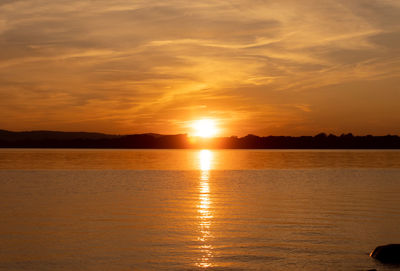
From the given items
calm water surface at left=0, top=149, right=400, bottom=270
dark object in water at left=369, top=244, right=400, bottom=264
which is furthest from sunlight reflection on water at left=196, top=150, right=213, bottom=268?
dark object in water at left=369, top=244, right=400, bottom=264

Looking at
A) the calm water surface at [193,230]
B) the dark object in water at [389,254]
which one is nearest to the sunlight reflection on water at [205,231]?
the calm water surface at [193,230]

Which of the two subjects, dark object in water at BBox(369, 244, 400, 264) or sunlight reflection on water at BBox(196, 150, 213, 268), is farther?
sunlight reflection on water at BBox(196, 150, 213, 268)

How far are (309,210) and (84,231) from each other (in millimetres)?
17940

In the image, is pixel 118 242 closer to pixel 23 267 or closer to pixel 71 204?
pixel 23 267

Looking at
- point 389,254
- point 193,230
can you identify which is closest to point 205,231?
point 193,230

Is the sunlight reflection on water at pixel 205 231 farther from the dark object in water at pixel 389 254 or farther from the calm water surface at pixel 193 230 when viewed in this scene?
the dark object in water at pixel 389 254

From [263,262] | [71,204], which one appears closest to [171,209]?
[71,204]

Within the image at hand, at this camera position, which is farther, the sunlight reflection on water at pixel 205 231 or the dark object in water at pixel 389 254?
the sunlight reflection on water at pixel 205 231

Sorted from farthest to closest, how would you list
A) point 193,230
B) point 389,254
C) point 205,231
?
point 193,230
point 205,231
point 389,254

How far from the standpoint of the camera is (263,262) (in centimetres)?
1983

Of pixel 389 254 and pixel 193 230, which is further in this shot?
pixel 193 230

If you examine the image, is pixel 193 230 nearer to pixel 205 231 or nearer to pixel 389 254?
pixel 205 231

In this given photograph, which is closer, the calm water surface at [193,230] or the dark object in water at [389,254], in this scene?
the dark object in water at [389,254]

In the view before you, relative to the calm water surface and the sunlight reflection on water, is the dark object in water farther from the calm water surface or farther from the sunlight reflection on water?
the sunlight reflection on water
